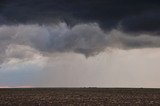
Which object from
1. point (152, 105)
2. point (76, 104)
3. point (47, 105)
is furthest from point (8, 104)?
point (152, 105)

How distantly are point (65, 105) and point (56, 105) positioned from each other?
1.42 m

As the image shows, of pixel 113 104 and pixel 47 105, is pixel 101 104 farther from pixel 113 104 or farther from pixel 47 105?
pixel 47 105

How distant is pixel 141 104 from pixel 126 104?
90.0 inches

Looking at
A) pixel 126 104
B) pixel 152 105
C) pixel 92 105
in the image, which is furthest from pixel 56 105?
pixel 152 105

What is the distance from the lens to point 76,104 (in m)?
56.8

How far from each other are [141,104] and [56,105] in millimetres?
12358

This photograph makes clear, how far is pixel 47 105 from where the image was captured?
56.2 m

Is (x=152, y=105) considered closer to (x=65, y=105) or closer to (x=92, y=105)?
(x=92, y=105)

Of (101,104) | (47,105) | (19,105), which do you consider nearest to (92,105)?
(101,104)

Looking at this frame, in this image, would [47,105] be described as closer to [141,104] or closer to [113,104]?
[113,104]

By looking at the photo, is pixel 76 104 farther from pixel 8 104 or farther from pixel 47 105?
pixel 8 104

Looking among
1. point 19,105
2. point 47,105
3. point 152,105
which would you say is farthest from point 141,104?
point 19,105

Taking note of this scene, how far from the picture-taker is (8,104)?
57188 millimetres

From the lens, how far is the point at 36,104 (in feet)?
188
